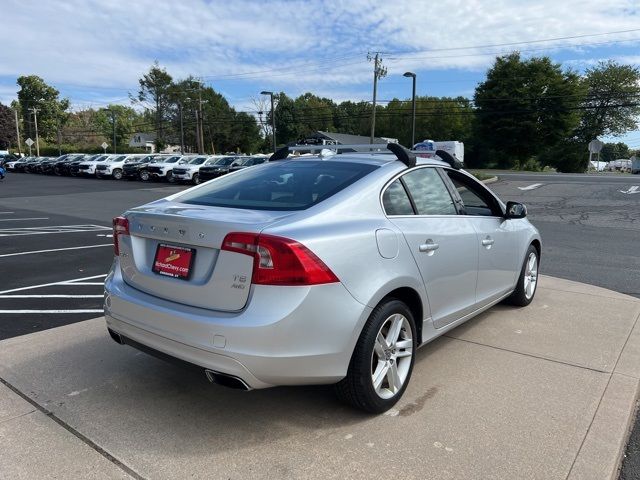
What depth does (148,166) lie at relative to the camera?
33406 millimetres

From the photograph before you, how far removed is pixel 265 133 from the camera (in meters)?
96.1

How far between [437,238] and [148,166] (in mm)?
32632

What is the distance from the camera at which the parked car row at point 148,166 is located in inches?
1189

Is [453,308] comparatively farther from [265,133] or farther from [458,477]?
[265,133]

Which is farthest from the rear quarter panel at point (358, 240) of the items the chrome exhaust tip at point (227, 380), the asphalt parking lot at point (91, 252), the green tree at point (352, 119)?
the green tree at point (352, 119)

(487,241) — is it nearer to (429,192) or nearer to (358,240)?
(429,192)

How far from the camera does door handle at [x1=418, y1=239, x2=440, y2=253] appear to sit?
3.32 m

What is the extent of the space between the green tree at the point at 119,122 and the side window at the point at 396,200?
118 m

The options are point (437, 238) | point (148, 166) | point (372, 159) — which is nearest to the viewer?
point (437, 238)

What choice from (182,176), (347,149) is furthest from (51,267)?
(182,176)

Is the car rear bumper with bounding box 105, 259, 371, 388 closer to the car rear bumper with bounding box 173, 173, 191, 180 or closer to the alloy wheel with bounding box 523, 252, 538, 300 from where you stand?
the alloy wheel with bounding box 523, 252, 538, 300

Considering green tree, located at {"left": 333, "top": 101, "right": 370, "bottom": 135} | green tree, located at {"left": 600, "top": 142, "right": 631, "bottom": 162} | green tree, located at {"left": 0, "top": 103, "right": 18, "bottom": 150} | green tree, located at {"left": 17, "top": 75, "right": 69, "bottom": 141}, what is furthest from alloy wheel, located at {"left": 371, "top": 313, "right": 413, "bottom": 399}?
green tree, located at {"left": 600, "top": 142, "right": 631, "bottom": 162}

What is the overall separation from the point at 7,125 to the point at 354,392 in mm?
120158

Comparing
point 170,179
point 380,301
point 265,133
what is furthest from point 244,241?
point 265,133
